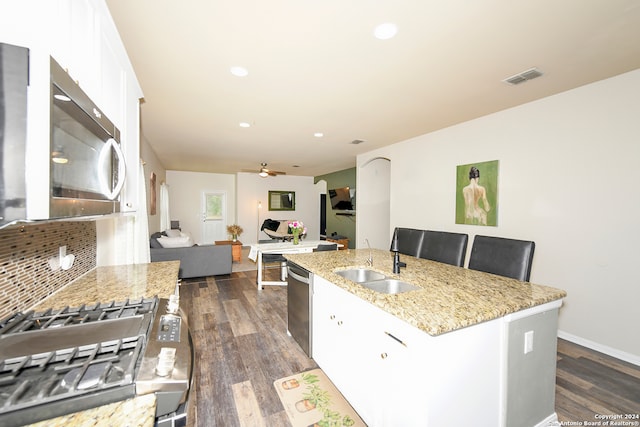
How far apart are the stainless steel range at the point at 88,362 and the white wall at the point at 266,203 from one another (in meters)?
7.01

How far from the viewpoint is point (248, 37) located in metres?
1.80

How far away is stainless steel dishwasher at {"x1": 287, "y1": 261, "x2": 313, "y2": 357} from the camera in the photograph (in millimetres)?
2246

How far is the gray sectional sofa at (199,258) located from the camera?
4.31 m

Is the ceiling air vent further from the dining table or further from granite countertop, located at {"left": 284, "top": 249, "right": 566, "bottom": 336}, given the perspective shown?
the dining table

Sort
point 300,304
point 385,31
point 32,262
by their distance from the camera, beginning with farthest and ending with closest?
point 300,304, point 385,31, point 32,262

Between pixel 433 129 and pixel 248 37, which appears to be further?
pixel 433 129

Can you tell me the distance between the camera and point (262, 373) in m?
2.16

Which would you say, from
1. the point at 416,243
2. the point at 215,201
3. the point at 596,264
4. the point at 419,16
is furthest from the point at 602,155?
the point at 215,201

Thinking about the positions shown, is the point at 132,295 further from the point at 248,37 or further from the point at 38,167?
the point at 248,37

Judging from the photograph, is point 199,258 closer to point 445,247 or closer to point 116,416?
point 445,247

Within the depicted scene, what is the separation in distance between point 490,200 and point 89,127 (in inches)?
152

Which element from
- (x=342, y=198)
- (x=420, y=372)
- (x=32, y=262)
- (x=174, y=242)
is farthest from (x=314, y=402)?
(x=342, y=198)

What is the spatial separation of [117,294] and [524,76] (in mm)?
3529

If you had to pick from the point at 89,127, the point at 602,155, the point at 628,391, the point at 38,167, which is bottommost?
the point at 628,391
